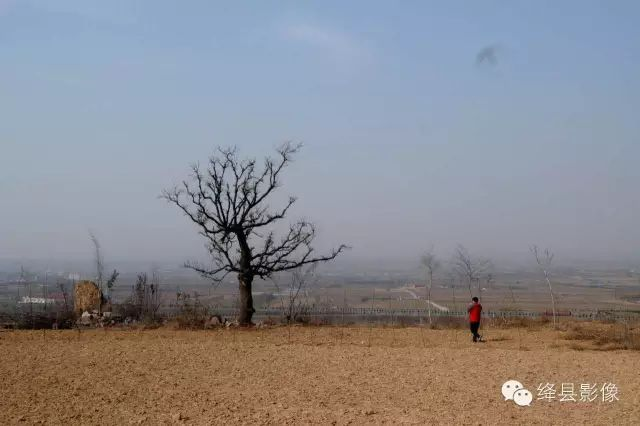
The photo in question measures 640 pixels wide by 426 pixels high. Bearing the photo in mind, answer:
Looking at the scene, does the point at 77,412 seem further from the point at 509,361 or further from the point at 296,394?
the point at 509,361

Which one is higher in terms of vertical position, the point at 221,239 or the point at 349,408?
the point at 221,239

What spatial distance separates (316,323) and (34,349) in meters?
10.3

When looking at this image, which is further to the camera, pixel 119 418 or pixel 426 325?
pixel 426 325

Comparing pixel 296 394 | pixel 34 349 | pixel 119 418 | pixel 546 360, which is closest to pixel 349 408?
pixel 296 394

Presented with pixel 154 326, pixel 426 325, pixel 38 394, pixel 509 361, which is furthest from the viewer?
pixel 426 325

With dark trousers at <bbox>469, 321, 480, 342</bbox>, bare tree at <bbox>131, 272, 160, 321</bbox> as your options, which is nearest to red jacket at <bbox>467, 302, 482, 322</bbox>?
dark trousers at <bbox>469, 321, 480, 342</bbox>

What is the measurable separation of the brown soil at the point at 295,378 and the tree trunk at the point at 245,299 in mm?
2737

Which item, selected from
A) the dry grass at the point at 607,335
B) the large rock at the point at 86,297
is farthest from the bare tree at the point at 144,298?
the dry grass at the point at 607,335

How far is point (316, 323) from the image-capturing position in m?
23.2

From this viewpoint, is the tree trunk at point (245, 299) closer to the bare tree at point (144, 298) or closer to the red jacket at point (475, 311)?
the bare tree at point (144, 298)

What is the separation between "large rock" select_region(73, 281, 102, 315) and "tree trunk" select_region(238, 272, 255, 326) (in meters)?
7.34

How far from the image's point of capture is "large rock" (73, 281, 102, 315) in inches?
1022

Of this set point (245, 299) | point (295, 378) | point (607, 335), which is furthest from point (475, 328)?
point (245, 299)

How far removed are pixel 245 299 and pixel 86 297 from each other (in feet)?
27.3
